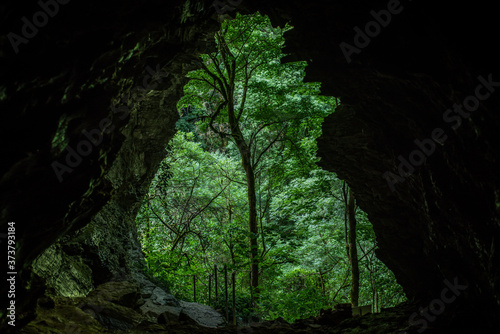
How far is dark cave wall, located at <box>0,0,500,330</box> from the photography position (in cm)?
331

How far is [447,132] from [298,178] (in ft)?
28.9

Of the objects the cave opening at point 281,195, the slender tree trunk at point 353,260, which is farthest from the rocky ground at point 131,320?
the slender tree trunk at point 353,260

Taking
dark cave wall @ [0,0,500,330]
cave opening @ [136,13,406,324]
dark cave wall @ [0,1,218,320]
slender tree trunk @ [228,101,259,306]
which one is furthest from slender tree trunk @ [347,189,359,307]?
dark cave wall @ [0,1,218,320]

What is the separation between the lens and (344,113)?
7.77m

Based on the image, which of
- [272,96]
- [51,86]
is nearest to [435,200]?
[51,86]

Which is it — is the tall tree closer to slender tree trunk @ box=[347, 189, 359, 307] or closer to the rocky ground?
slender tree trunk @ box=[347, 189, 359, 307]

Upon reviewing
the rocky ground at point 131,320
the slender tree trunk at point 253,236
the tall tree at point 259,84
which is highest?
the tall tree at point 259,84

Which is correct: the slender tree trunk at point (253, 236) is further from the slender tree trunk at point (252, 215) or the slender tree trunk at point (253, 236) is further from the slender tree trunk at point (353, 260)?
the slender tree trunk at point (353, 260)

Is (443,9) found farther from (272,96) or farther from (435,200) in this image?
(272,96)

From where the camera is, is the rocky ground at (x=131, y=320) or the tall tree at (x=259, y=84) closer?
the rocky ground at (x=131, y=320)

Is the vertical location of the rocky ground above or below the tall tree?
below

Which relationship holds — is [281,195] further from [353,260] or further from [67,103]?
[67,103]

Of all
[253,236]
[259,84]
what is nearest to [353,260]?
[253,236]

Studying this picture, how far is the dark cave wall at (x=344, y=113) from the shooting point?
10.8ft
